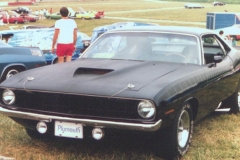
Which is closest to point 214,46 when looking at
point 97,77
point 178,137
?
point 178,137

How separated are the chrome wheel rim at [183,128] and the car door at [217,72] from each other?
613 mm

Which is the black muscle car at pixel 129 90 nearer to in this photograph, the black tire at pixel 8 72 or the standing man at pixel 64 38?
the black tire at pixel 8 72

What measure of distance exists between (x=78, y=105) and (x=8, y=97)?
872 mm

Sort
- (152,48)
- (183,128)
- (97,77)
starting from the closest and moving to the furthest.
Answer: (97,77), (183,128), (152,48)

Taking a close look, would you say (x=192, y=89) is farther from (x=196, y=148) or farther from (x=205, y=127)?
(x=205, y=127)

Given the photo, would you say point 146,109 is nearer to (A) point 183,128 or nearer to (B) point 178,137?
(B) point 178,137

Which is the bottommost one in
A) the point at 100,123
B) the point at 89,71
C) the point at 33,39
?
the point at 33,39

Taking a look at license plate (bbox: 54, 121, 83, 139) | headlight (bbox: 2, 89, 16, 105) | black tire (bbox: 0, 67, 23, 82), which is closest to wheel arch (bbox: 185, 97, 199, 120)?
license plate (bbox: 54, 121, 83, 139)

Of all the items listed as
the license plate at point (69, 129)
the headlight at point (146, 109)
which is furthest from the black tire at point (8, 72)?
the headlight at point (146, 109)

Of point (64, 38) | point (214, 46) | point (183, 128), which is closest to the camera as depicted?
point (183, 128)

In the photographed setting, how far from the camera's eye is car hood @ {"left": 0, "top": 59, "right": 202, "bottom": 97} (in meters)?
4.32

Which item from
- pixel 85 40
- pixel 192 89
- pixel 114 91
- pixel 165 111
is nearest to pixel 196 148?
pixel 192 89

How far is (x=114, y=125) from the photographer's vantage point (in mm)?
4180

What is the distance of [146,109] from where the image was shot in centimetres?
416
